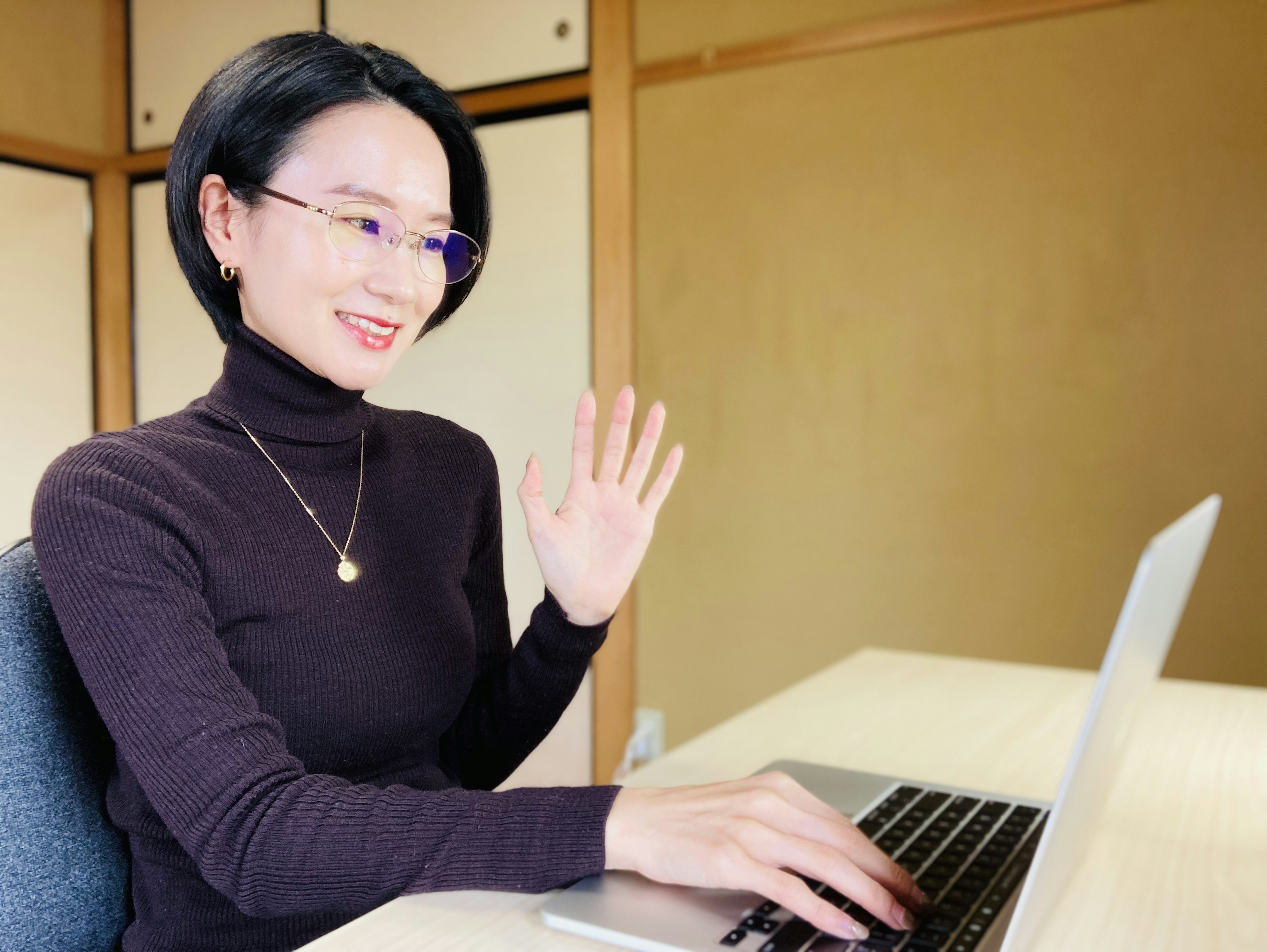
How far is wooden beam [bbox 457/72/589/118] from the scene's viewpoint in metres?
2.43

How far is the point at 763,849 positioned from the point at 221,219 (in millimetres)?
620

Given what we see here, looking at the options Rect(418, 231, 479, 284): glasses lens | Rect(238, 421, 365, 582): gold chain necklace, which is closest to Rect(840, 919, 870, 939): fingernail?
Rect(238, 421, 365, 582): gold chain necklace

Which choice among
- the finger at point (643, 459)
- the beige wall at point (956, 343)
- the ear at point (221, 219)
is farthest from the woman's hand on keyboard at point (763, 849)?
the beige wall at point (956, 343)

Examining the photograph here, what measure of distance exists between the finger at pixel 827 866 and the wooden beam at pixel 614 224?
70.7 inches

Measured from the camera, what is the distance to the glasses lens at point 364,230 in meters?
0.80

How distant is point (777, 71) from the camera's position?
222 cm

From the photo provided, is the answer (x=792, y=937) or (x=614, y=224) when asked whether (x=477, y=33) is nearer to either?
(x=614, y=224)

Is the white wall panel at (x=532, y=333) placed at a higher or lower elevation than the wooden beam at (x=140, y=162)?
lower

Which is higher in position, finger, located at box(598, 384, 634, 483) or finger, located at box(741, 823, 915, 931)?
finger, located at box(598, 384, 634, 483)

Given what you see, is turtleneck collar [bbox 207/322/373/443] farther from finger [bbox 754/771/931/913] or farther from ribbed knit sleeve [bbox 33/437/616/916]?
finger [bbox 754/771/931/913]

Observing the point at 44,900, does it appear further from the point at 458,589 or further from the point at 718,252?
the point at 718,252

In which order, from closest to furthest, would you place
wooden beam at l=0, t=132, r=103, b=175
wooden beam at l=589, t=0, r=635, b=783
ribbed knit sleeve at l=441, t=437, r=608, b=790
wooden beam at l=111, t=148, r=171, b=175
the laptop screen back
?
the laptop screen back
ribbed knit sleeve at l=441, t=437, r=608, b=790
wooden beam at l=589, t=0, r=635, b=783
wooden beam at l=0, t=132, r=103, b=175
wooden beam at l=111, t=148, r=171, b=175

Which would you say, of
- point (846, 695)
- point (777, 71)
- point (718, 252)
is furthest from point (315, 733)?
point (777, 71)

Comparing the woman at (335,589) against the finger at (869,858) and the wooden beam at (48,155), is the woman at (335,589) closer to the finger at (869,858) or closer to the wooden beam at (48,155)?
the finger at (869,858)
